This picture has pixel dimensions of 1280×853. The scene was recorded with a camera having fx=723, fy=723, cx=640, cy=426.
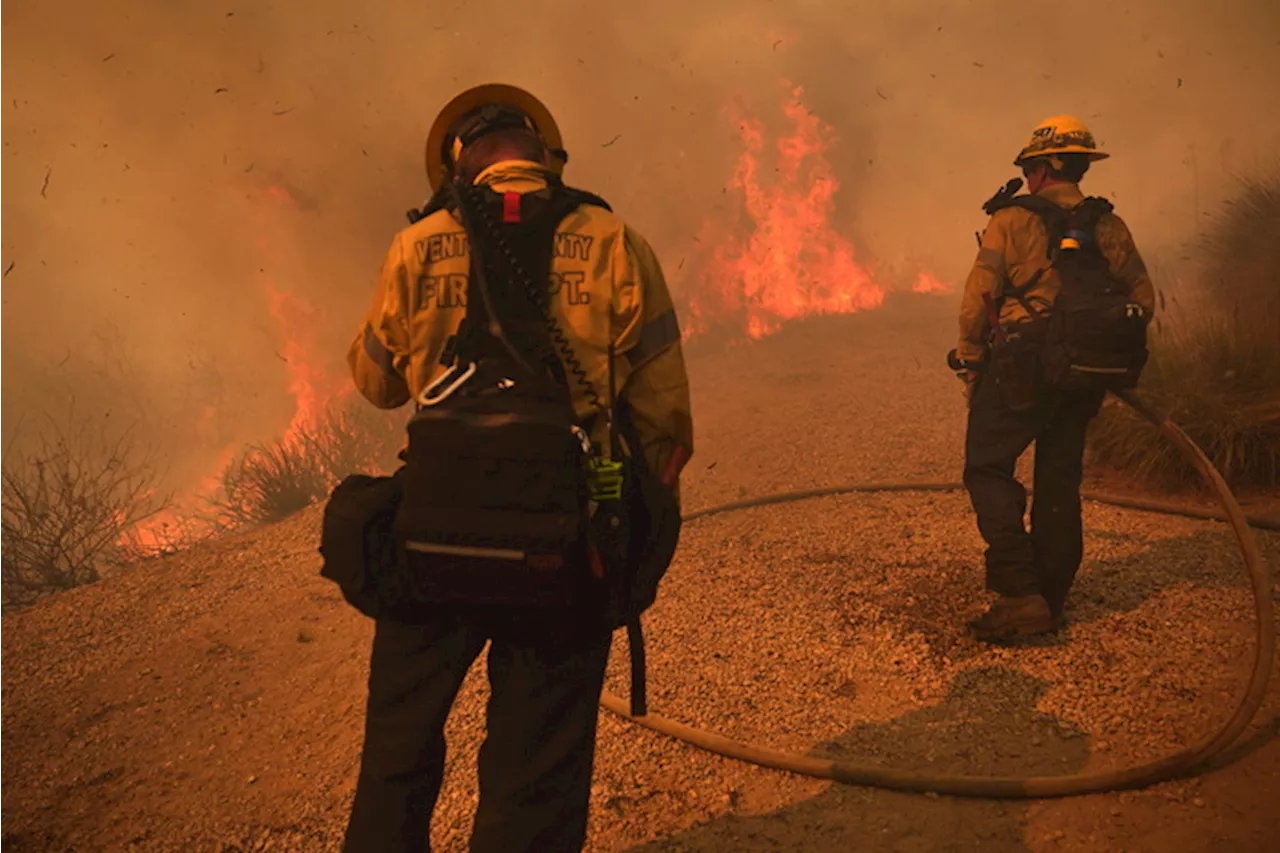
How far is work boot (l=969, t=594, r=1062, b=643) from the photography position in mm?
3277

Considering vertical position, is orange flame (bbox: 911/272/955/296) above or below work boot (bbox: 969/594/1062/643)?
above

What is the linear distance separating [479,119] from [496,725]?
1.47 metres

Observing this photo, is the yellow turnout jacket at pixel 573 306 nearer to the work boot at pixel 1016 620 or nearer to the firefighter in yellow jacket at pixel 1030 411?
the firefighter in yellow jacket at pixel 1030 411

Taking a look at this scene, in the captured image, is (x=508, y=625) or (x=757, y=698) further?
(x=757, y=698)

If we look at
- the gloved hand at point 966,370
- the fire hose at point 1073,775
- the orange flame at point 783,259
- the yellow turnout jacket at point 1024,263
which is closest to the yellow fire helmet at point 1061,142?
the yellow turnout jacket at point 1024,263

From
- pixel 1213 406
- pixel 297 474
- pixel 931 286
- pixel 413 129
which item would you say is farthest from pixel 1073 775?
pixel 413 129

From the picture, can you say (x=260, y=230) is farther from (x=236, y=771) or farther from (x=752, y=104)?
(x=236, y=771)

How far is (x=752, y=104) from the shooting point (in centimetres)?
1830

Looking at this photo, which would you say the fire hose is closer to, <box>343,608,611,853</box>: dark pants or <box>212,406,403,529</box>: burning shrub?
<box>343,608,611,853</box>: dark pants

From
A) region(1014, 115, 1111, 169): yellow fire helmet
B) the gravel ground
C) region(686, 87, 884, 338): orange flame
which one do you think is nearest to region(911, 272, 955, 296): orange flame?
region(686, 87, 884, 338): orange flame

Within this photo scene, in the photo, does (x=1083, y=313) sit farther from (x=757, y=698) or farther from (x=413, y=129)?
(x=413, y=129)

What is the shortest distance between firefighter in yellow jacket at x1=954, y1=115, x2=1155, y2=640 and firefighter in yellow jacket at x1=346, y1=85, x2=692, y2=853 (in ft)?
7.29

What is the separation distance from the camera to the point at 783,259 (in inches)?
603

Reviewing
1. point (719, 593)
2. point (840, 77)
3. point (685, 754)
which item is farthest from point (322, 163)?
point (685, 754)
